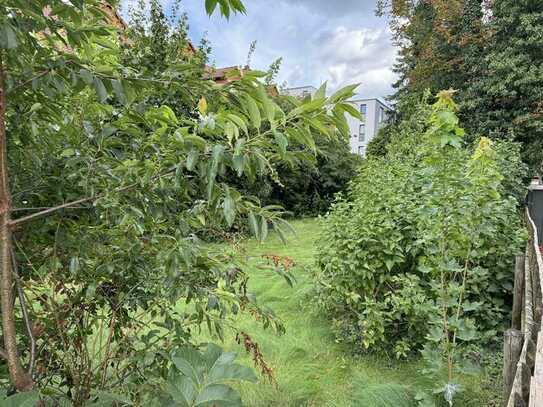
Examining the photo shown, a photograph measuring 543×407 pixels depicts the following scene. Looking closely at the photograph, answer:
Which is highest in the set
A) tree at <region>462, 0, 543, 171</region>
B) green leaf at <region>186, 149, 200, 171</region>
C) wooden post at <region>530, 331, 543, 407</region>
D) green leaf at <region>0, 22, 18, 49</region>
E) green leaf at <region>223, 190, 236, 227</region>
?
tree at <region>462, 0, 543, 171</region>

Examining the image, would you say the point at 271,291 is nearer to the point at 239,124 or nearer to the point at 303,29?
the point at 303,29

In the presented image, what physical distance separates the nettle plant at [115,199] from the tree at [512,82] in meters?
10.2

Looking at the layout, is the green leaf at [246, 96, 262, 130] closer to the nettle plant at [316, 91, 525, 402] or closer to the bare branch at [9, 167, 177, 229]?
the bare branch at [9, 167, 177, 229]

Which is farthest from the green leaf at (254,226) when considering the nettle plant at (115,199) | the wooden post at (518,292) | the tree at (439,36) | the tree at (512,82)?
the tree at (439,36)

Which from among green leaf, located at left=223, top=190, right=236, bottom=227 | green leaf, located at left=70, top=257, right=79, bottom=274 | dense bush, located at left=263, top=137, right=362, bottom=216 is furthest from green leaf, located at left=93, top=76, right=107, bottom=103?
dense bush, located at left=263, top=137, right=362, bottom=216

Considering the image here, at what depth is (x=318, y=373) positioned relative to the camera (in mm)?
2580

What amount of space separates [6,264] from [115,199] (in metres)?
0.30

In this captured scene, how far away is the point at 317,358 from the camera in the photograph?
2807 millimetres

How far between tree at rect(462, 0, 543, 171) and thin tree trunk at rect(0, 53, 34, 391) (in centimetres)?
1060

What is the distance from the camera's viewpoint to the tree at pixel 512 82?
945cm

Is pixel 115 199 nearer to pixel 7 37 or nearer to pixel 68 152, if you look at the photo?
pixel 68 152

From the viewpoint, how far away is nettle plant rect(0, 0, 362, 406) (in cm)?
86

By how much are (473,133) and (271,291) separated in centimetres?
904

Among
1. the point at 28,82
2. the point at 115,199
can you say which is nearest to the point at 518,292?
the point at 115,199
